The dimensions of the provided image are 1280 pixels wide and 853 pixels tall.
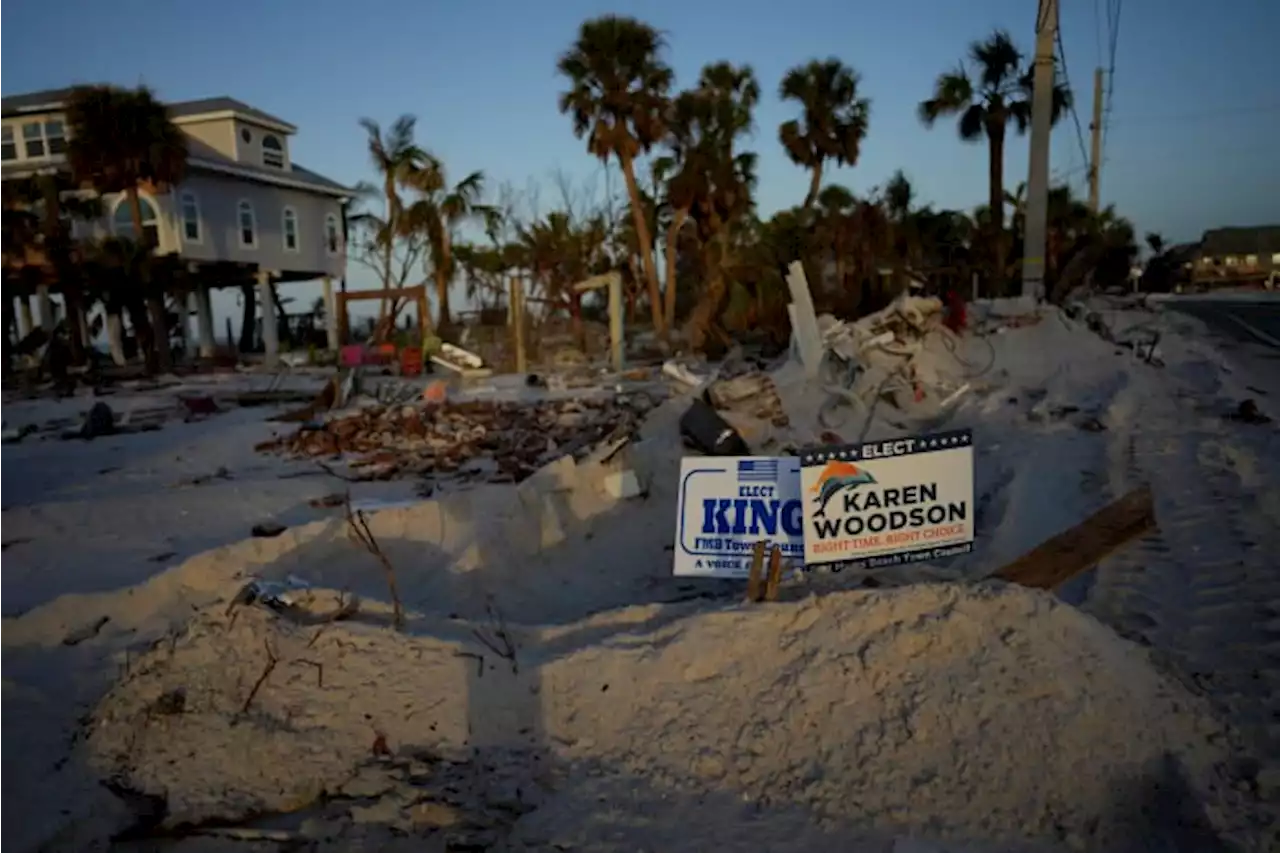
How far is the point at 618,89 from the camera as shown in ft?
105

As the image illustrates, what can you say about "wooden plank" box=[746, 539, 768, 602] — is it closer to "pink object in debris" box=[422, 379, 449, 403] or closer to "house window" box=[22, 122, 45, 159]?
"pink object in debris" box=[422, 379, 449, 403]

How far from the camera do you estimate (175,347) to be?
38.3 meters

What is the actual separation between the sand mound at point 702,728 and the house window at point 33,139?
108 ft

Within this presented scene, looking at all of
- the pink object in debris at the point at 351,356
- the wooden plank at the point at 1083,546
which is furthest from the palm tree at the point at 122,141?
the wooden plank at the point at 1083,546

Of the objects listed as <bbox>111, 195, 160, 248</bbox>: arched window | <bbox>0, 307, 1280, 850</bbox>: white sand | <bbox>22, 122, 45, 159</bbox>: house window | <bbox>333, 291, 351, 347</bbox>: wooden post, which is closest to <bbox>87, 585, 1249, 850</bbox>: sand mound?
<bbox>0, 307, 1280, 850</bbox>: white sand

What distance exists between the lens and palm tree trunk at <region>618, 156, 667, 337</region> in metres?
32.9

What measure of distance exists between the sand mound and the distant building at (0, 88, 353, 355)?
27671mm

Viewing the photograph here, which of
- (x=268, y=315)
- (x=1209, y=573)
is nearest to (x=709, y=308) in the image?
(x=268, y=315)

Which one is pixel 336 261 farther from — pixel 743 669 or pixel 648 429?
pixel 743 669

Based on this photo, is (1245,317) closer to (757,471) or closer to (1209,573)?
(1209,573)

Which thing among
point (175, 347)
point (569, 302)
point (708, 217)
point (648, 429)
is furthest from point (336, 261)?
point (648, 429)

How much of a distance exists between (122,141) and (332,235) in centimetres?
1032

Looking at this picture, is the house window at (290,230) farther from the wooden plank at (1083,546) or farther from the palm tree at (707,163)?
the wooden plank at (1083,546)

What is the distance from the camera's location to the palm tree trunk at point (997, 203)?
3052 cm
